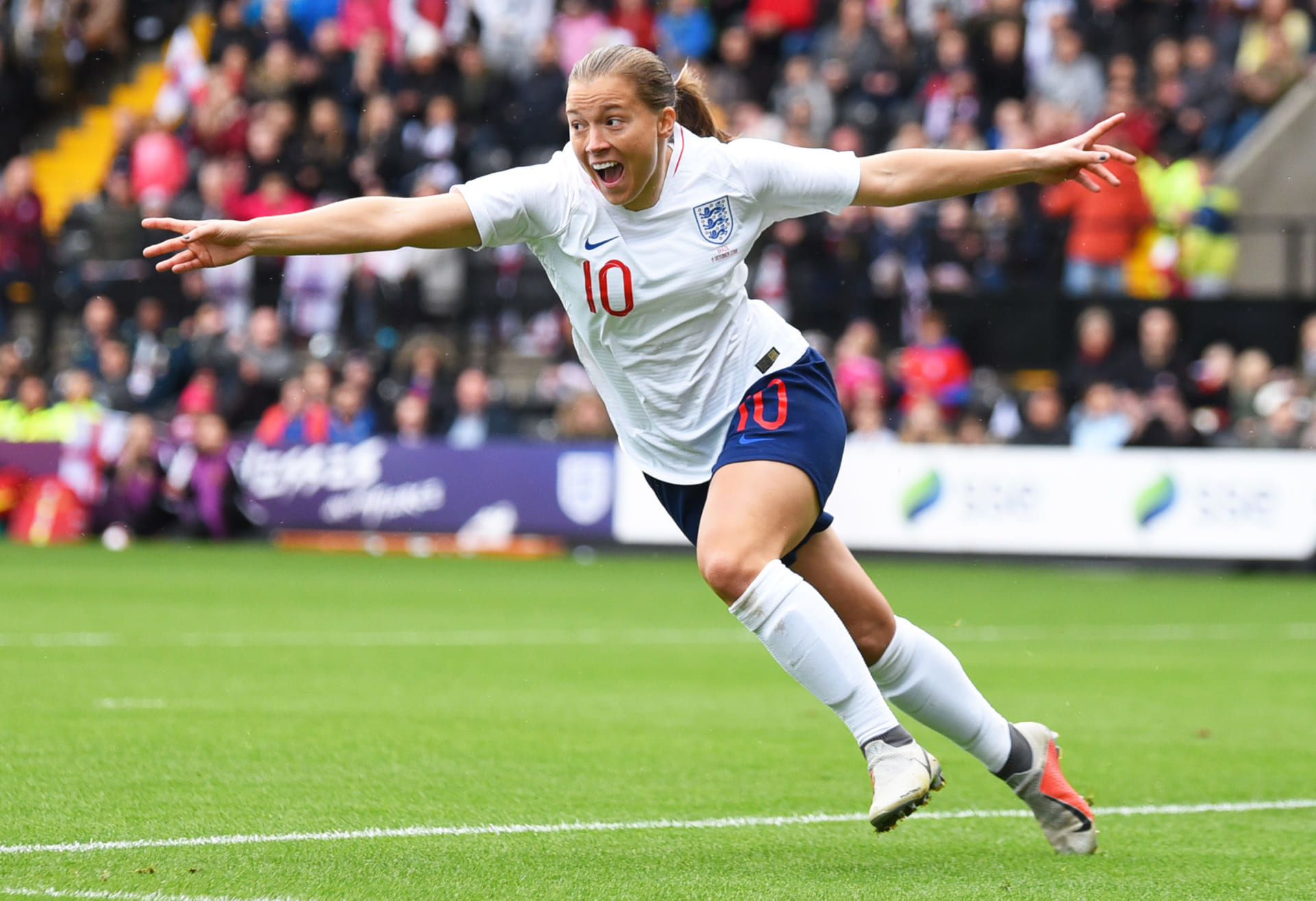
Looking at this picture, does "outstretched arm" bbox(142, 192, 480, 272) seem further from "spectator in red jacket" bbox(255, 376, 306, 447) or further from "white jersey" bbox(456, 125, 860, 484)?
"spectator in red jacket" bbox(255, 376, 306, 447)

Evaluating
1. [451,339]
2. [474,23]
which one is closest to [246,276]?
[451,339]

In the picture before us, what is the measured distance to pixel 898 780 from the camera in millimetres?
4445

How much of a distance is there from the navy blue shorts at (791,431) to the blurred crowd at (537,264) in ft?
37.3

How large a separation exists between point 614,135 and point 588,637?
6465 mm

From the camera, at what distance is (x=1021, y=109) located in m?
18.0

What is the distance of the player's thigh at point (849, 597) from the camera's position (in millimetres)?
5059

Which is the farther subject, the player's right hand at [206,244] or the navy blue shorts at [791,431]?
the navy blue shorts at [791,431]

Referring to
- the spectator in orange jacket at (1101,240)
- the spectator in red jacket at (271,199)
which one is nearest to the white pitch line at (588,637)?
the spectator in orange jacket at (1101,240)

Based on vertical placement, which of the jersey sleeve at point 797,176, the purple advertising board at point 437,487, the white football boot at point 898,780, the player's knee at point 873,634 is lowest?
the purple advertising board at point 437,487

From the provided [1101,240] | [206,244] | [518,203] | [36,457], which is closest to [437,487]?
Answer: [36,457]

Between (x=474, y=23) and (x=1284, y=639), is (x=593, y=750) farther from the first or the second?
(x=474, y=23)

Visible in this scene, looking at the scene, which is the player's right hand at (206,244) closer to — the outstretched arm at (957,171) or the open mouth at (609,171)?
the open mouth at (609,171)

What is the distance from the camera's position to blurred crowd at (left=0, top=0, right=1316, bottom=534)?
17125 millimetres

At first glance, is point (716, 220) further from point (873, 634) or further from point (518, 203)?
point (873, 634)
